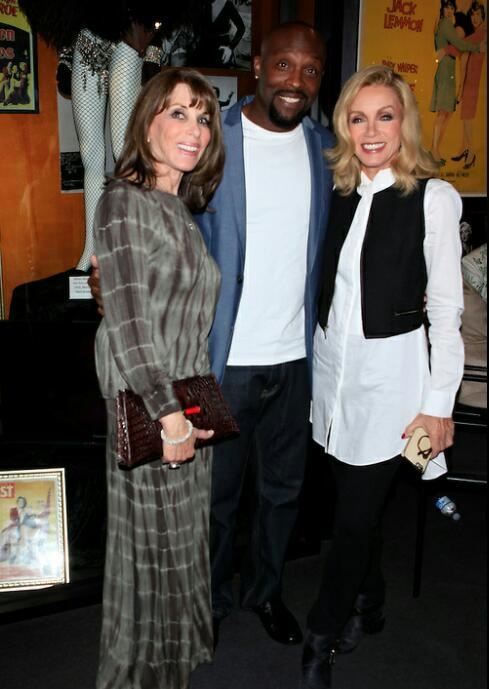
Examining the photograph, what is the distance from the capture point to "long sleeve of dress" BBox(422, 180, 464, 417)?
1.94 meters

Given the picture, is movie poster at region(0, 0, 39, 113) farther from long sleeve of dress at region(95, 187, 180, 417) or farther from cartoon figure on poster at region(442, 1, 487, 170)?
cartoon figure on poster at region(442, 1, 487, 170)

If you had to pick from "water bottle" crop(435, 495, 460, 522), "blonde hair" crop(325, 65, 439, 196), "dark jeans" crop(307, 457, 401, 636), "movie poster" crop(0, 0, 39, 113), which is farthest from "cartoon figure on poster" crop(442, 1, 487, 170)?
"dark jeans" crop(307, 457, 401, 636)

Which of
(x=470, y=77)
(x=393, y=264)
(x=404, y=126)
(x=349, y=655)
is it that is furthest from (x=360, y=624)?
Result: (x=470, y=77)

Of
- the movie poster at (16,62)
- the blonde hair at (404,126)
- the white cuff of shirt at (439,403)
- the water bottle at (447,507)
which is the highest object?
the movie poster at (16,62)

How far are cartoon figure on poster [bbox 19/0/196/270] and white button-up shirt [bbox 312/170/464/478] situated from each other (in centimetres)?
94

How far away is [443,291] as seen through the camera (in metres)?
1.96

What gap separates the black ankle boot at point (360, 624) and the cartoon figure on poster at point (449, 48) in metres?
1.75

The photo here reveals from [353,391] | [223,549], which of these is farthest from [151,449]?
[223,549]

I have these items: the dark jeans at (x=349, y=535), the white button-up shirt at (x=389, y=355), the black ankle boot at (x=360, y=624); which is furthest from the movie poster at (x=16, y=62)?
the black ankle boot at (x=360, y=624)

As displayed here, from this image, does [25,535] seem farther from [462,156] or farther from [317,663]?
[462,156]

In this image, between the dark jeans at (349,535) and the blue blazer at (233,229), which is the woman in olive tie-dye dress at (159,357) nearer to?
the blue blazer at (233,229)

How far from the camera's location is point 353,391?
2.08 m

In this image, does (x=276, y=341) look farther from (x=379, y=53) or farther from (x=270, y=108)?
(x=379, y=53)

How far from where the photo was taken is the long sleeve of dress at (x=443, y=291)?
76.2 inches
